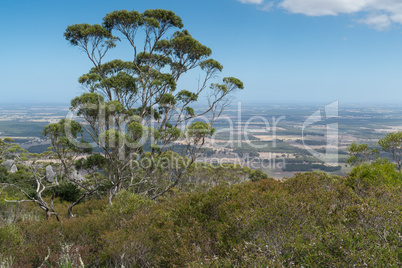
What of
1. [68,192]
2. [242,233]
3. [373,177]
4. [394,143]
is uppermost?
[242,233]

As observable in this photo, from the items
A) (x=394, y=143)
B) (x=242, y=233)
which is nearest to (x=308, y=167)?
(x=394, y=143)

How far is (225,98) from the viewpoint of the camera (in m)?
15.4

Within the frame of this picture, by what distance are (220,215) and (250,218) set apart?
1123mm

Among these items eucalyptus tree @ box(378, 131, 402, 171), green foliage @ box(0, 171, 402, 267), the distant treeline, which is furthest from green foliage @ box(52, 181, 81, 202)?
the distant treeline

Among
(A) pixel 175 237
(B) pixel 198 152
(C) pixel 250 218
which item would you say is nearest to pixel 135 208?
(A) pixel 175 237

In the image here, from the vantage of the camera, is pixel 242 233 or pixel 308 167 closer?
pixel 242 233

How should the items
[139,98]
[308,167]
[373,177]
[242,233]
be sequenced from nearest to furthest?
1. [242,233]
2. [373,177]
3. [139,98]
4. [308,167]

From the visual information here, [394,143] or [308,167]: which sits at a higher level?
[394,143]

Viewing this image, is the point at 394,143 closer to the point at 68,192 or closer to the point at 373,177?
the point at 373,177

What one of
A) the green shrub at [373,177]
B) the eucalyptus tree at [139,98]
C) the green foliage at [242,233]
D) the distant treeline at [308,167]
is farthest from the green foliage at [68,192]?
the distant treeline at [308,167]

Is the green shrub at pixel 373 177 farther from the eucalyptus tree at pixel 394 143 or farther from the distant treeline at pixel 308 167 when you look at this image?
the distant treeline at pixel 308 167

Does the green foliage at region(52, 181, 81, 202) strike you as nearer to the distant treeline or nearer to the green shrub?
the green shrub

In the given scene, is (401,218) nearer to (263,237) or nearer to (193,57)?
(263,237)

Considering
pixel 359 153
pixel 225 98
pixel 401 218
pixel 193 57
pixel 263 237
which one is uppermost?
pixel 193 57
